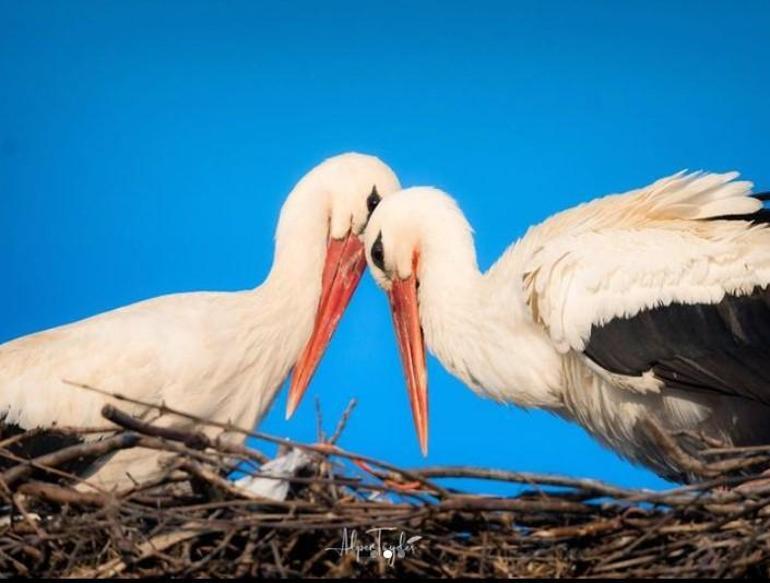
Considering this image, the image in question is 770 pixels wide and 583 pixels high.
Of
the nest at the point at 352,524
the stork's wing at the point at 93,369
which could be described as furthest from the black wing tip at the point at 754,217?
the stork's wing at the point at 93,369

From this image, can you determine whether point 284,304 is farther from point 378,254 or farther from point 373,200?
point 373,200

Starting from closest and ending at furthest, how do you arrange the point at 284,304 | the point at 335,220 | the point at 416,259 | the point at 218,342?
1. the point at 218,342
2. the point at 284,304
3. the point at 416,259
4. the point at 335,220

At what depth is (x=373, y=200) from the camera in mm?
5781

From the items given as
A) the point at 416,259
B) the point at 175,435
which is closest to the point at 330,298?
the point at 416,259

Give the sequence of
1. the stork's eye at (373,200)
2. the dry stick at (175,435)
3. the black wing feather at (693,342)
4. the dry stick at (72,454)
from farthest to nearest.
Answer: the stork's eye at (373,200) < the black wing feather at (693,342) < the dry stick at (72,454) < the dry stick at (175,435)

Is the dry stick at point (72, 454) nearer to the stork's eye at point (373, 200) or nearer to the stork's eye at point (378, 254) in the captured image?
the stork's eye at point (378, 254)

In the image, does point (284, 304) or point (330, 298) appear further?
point (330, 298)

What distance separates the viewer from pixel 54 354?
5.24 meters

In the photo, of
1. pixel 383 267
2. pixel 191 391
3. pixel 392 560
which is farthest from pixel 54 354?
pixel 392 560

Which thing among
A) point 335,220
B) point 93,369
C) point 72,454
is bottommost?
point 72,454

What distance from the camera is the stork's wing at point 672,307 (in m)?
4.80

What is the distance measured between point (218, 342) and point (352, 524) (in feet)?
5.32

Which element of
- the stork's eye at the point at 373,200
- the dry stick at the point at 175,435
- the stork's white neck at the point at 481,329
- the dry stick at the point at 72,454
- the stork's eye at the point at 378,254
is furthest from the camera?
the stork's eye at the point at 373,200

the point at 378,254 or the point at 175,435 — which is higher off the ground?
the point at 378,254
